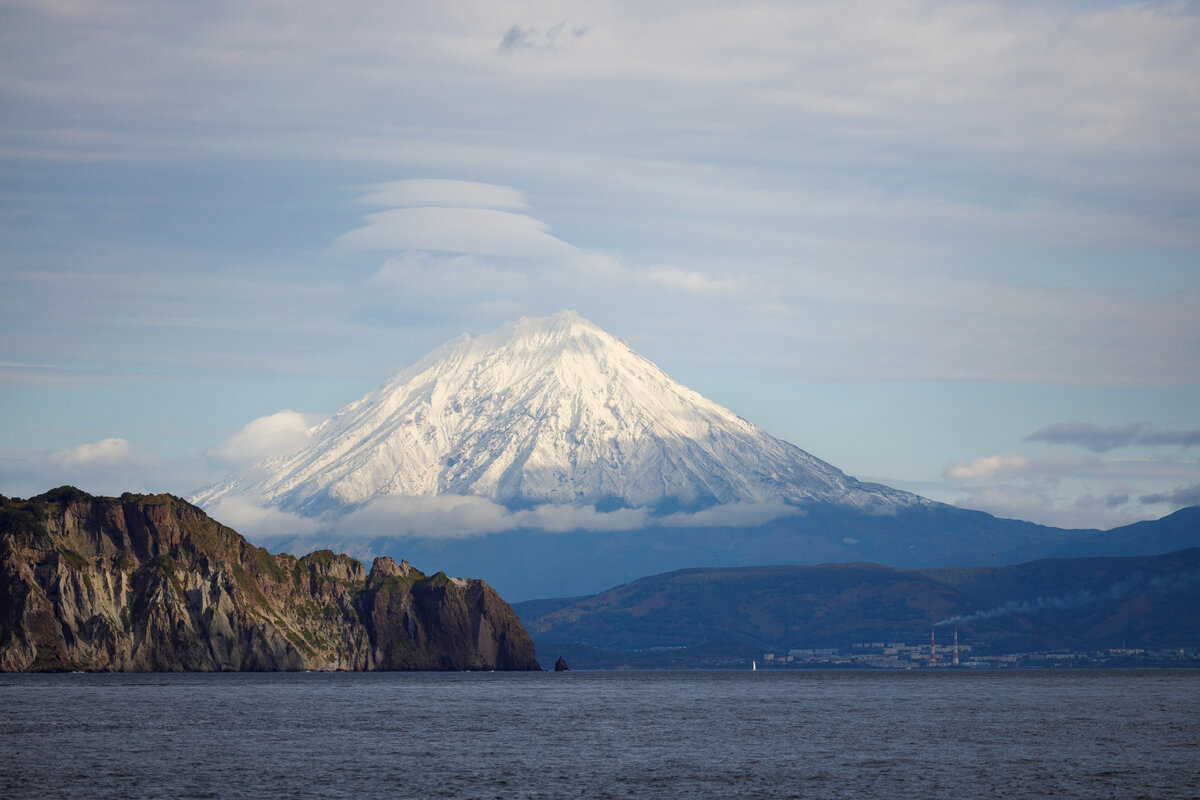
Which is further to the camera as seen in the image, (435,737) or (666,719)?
(666,719)

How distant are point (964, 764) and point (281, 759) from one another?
6245 cm

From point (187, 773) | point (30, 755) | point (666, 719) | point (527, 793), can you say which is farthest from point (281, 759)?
point (666, 719)

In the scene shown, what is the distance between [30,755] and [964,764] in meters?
84.8

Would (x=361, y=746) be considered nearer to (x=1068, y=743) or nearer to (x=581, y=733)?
(x=581, y=733)

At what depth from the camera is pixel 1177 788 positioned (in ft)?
365

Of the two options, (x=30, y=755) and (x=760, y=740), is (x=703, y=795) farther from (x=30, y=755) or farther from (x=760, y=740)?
(x=30, y=755)

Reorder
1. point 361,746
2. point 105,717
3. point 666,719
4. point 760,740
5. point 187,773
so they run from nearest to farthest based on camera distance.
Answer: point 187,773
point 361,746
point 760,740
point 105,717
point 666,719

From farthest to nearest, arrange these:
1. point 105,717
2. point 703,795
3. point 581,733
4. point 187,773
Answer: point 105,717
point 581,733
point 187,773
point 703,795

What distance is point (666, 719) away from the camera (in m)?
195

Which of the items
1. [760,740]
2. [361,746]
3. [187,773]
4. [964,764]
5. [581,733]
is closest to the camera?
[187,773]

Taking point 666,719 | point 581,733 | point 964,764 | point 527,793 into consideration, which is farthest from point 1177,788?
point 666,719

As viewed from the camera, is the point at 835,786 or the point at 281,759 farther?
the point at 281,759

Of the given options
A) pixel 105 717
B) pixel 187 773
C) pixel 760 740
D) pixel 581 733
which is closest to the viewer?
pixel 187 773

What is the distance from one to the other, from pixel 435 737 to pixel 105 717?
47.7m
